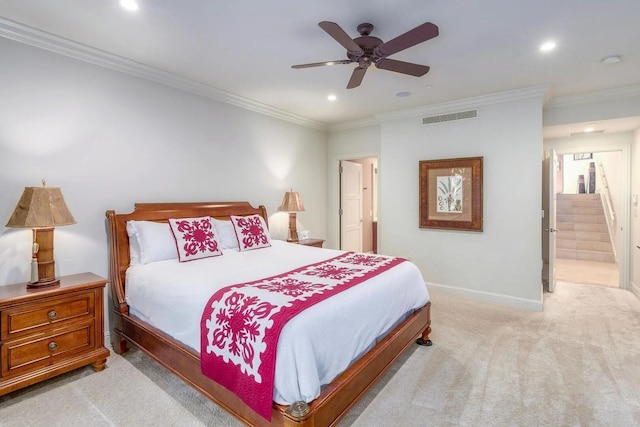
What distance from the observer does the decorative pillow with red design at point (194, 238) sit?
306cm

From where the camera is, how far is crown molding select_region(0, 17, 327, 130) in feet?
8.19

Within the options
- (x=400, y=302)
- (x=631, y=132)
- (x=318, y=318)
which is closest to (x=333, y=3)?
(x=318, y=318)

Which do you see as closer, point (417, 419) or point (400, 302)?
point (417, 419)

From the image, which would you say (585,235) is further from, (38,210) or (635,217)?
(38,210)

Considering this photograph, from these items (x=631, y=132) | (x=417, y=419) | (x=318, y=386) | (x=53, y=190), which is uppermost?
(x=631, y=132)

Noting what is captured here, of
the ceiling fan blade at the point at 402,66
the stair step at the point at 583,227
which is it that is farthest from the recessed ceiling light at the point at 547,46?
the stair step at the point at 583,227

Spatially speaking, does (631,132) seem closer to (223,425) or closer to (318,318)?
(318,318)

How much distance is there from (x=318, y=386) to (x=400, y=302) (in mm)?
1153

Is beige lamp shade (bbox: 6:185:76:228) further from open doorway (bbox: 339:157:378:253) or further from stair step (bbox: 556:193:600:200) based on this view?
stair step (bbox: 556:193:600:200)

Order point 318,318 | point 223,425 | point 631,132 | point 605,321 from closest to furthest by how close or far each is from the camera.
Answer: point 318,318
point 223,425
point 605,321
point 631,132

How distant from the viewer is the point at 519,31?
255 centimetres

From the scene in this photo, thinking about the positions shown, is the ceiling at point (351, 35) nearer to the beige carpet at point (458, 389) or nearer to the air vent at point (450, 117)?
the air vent at point (450, 117)

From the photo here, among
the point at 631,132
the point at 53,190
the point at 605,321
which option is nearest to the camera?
the point at 53,190

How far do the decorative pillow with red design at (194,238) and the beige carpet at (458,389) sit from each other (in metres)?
0.98
